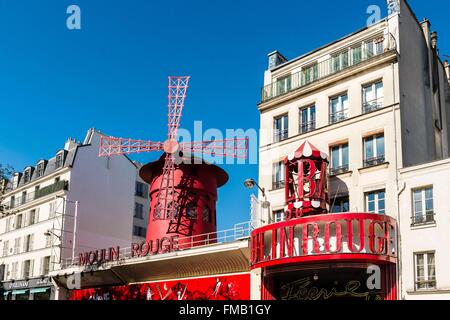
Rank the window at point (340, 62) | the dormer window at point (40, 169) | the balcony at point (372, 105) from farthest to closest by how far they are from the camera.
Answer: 1. the dormer window at point (40, 169)
2. the window at point (340, 62)
3. the balcony at point (372, 105)

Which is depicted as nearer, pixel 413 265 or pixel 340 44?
pixel 413 265

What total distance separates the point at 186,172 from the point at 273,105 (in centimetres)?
684

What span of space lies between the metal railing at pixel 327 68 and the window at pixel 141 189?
1671 centimetres

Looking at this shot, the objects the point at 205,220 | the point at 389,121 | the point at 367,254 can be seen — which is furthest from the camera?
the point at 205,220

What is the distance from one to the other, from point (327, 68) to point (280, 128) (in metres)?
2.77

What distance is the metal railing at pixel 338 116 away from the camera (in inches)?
782

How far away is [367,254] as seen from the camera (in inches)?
637

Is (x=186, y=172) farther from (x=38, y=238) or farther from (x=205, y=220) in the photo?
(x=38, y=238)

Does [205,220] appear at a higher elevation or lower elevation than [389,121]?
lower

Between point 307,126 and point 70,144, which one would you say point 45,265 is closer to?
point 70,144

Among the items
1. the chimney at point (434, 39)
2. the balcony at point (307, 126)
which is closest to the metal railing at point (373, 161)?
the balcony at point (307, 126)

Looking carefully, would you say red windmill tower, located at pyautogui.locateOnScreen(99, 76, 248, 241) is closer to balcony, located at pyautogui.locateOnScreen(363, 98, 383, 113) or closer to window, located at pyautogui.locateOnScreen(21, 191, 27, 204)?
balcony, located at pyautogui.locateOnScreen(363, 98, 383, 113)

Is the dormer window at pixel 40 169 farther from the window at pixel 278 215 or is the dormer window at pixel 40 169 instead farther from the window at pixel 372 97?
the window at pixel 372 97
